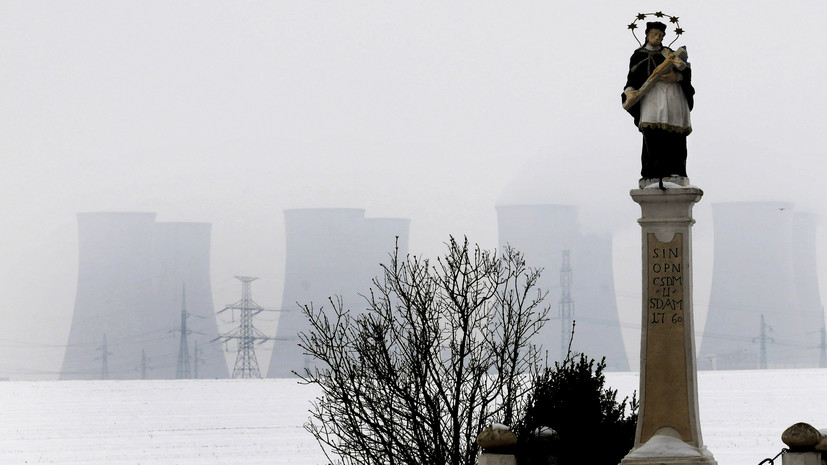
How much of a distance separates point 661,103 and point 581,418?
5431 mm

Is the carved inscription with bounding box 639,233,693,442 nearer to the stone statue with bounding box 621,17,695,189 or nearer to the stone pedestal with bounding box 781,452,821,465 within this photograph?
the stone statue with bounding box 621,17,695,189

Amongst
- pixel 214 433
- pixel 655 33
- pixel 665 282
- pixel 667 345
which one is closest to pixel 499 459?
pixel 667 345

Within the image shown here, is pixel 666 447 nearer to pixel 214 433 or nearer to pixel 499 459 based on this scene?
pixel 499 459

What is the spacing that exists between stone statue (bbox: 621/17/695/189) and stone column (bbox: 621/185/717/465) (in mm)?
355

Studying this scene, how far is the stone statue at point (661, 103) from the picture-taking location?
60.0 ft

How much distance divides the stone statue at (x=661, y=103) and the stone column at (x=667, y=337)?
1.17 ft

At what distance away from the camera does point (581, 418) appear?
71.7 ft

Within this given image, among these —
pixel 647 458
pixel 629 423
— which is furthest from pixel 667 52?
pixel 629 423

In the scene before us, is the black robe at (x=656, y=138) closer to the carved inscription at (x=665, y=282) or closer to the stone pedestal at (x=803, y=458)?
the carved inscription at (x=665, y=282)

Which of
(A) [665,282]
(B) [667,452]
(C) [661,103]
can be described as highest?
(C) [661,103]

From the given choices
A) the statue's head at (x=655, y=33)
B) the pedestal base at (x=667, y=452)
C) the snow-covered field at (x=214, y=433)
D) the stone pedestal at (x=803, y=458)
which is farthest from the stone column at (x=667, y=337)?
the snow-covered field at (x=214, y=433)

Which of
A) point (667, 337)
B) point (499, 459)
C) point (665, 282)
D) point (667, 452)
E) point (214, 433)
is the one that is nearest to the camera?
point (667, 452)

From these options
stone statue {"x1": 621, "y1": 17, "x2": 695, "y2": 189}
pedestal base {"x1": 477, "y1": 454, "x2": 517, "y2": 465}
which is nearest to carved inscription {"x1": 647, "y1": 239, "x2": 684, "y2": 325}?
stone statue {"x1": 621, "y1": 17, "x2": 695, "y2": 189}

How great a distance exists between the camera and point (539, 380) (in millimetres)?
23281
